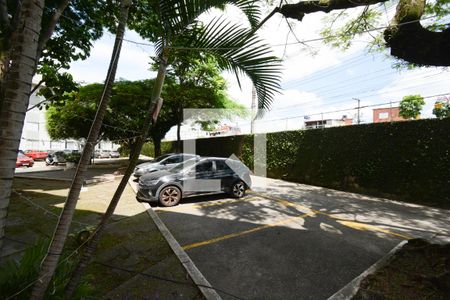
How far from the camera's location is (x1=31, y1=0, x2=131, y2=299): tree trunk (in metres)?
1.92

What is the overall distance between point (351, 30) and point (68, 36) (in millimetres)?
7530

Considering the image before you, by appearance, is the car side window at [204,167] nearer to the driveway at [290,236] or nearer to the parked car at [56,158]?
the driveway at [290,236]

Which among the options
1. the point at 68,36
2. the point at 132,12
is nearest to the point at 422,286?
the point at 132,12

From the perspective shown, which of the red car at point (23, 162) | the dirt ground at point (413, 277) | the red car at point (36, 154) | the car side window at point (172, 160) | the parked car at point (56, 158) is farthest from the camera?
the red car at point (36, 154)

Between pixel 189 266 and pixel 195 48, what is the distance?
320cm

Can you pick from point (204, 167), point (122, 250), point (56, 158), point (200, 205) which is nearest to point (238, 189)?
point (204, 167)

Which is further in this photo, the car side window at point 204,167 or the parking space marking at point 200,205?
the car side window at point 204,167

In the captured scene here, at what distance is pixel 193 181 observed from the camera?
26.5 ft

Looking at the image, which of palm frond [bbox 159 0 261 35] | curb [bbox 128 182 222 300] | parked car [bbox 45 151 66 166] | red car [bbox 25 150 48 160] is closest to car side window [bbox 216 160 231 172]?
curb [bbox 128 182 222 300]

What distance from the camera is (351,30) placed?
6.26 metres

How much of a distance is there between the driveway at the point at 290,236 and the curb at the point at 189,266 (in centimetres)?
13

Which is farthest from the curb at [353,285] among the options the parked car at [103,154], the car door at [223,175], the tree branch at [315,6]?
the parked car at [103,154]

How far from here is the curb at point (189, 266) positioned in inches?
Result: 122

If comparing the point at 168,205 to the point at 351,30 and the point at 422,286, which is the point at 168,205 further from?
the point at 351,30
